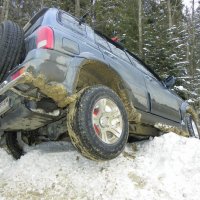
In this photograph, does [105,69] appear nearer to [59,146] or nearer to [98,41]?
[98,41]

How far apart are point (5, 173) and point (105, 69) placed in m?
1.86

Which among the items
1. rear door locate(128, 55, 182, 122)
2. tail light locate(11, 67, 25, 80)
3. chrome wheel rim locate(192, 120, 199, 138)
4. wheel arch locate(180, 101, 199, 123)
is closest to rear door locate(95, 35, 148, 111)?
rear door locate(128, 55, 182, 122)

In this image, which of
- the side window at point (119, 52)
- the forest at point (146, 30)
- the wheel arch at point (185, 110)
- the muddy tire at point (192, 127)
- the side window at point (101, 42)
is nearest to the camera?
the side window at point (101, 42)

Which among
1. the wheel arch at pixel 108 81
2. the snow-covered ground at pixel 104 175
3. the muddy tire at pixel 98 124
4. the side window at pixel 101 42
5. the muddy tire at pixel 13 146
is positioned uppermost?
the side window at pixel 101 42

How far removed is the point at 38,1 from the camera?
2244 cm

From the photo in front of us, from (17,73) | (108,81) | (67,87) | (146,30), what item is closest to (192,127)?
(108,81)

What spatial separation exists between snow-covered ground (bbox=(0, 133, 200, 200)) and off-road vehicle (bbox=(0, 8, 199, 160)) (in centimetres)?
35

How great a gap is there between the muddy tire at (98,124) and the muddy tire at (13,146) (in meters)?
1.55

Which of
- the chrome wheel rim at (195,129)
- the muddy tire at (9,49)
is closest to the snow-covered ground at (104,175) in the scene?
the muddy tire at (9,49)

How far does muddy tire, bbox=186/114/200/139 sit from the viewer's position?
7.29 metres

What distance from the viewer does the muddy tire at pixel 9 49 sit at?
4.09 meters

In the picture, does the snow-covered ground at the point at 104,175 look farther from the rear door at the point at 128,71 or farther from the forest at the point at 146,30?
the forest at the point at 146,30

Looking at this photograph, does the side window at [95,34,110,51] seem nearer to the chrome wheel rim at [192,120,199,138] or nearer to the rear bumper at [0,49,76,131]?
the rear bumper at [0,49,76,131]

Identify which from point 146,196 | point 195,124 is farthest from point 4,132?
point 195,124
